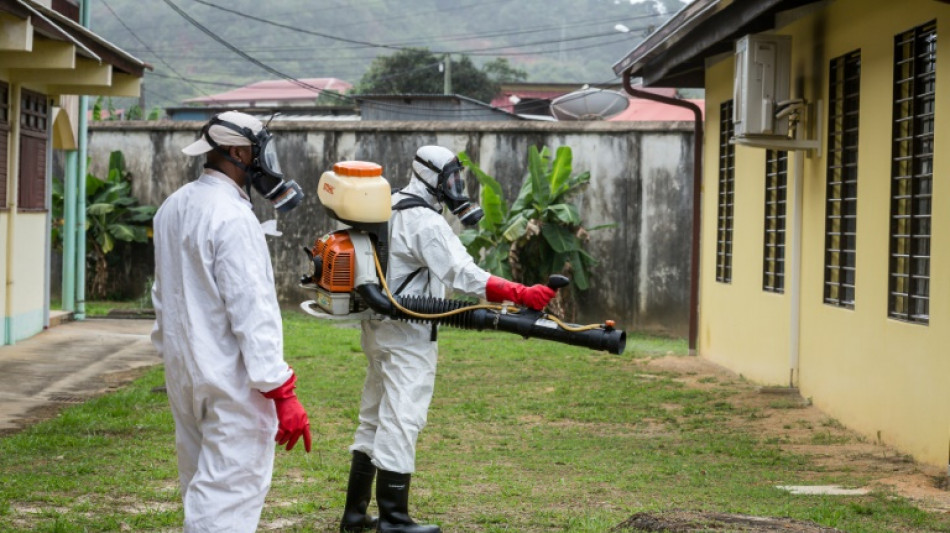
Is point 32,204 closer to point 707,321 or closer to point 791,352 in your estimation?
point 707,321

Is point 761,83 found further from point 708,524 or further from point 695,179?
point 708,524

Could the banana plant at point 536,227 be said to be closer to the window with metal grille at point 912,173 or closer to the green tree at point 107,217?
the green tree at point 107,217

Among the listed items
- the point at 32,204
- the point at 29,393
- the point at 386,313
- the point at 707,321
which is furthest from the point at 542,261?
the point at 386,313

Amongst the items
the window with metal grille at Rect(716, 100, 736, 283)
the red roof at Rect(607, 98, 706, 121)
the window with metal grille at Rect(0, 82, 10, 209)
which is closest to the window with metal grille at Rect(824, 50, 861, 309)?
the window with metal grille at Rect(716, 100, 736, 283)

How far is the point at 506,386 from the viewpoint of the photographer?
12594mm

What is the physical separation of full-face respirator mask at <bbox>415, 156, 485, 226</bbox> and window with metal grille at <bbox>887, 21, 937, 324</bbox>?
11.5 ft

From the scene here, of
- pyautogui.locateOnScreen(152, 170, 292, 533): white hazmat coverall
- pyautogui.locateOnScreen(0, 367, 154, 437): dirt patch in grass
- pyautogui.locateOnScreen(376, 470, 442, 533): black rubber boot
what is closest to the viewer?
pyautogui.locateOnScreen(152, 170, 292, 533): white hazmat coverall

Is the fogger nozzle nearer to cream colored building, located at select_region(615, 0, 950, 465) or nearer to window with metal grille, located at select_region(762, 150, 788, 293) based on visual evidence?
cream colored building, located at select_region(615, 0, 950, 465)

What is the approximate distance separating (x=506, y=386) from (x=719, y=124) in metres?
4.12

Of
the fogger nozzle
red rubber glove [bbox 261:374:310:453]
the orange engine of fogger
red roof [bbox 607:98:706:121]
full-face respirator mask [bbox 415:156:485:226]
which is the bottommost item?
red rubber glove [bbox 261:374:310:453]

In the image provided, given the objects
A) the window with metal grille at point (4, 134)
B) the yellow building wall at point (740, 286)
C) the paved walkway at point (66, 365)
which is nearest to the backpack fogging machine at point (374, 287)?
the paved walkway at point (66, 365)

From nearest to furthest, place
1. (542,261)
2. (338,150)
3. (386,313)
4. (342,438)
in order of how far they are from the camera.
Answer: (386,313), (342,438), (542,261), (338,150)

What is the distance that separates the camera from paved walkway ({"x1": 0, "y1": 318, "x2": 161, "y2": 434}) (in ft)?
34.4

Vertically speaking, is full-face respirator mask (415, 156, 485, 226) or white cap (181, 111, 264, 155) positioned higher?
white cap (181, 111, 264, 155)
